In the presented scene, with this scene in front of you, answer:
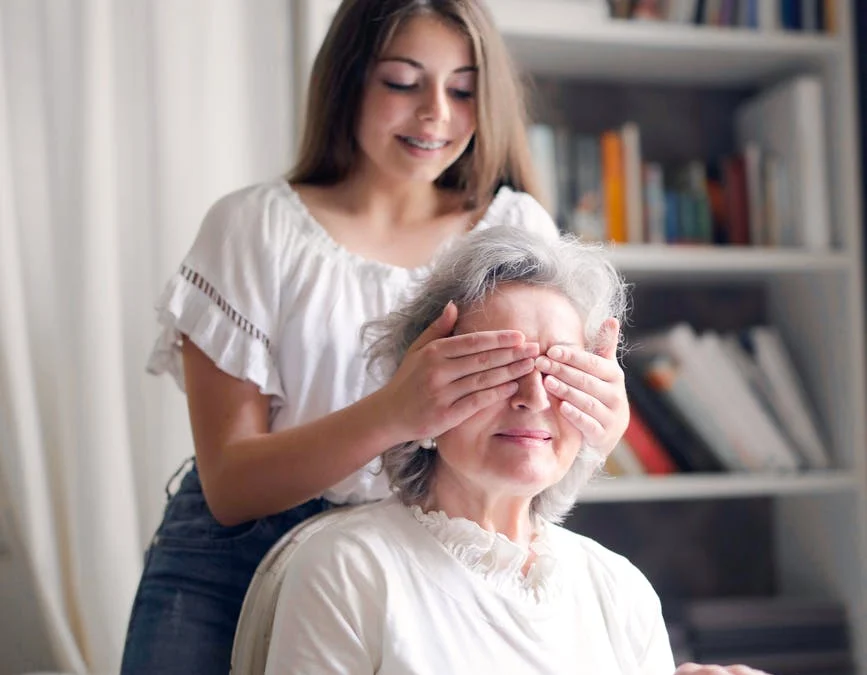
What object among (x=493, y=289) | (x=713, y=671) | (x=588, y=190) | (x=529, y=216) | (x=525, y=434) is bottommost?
(x=713, y=671)

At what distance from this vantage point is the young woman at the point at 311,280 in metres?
1.33

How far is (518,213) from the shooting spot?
152cm

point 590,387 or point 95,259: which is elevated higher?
point 95,259

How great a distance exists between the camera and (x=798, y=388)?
2.44m

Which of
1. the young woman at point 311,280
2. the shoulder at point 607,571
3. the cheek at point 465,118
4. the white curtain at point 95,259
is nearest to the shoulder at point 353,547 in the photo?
the young woman at point 311,280

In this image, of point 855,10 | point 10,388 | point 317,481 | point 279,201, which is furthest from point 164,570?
point 855,10

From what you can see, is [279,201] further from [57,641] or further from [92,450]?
[57,641]

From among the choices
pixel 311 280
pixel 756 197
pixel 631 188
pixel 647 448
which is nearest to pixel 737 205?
pixel 756 197

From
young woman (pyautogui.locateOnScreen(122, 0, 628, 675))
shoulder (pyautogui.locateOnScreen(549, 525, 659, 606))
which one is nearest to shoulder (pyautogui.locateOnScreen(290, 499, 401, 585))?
young woman (pyautogui.locateOnScreen(122, 0, 628, 675))

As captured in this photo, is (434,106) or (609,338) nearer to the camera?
(609,338)

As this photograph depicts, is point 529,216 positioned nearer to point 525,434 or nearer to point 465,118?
point 465,118

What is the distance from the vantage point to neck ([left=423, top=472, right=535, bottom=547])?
45.6 inches

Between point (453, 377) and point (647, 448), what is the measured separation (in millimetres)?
1380

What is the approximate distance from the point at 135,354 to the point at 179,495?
640 millimetres
